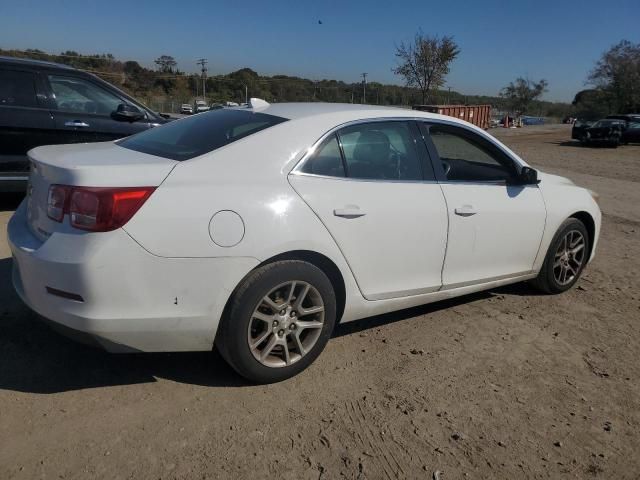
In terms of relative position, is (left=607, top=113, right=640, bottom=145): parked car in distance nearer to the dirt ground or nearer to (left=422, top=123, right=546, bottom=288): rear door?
(left=422, top=123, right=546, bottom=288): rear door

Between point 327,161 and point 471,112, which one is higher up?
point 327,161

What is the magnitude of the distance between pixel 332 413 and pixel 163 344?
0.94 meters

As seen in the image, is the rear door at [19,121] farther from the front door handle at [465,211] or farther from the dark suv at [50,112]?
the front door handle at [465,211]

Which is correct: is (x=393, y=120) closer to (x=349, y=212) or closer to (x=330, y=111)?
(x=330, y=111)

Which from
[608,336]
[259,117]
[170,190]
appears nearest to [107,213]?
[170,190]

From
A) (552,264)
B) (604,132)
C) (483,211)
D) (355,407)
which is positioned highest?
(483,211)

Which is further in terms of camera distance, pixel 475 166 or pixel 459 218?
pixel 475 166

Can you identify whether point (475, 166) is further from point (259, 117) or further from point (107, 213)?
point (107, 213)

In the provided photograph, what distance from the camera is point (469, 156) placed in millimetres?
4629

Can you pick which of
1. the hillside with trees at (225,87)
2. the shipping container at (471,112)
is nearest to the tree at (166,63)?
the hillside with trees at (225,87)

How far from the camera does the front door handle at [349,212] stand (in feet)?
10.3

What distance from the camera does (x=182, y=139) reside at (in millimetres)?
3354

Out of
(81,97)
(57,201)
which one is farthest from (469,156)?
(81,97)

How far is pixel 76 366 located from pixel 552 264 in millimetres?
3718
